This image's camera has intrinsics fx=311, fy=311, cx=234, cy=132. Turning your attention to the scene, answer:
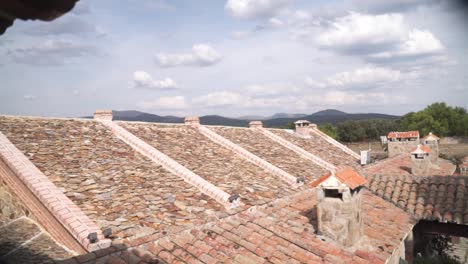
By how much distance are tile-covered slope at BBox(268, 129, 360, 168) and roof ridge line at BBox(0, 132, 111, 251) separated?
1389cm

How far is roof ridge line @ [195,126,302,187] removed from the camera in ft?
38.2

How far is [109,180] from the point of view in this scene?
8.34 meters

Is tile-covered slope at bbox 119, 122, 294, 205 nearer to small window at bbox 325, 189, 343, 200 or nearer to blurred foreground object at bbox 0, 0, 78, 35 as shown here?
small window at bbox 325, 189, 343, 200

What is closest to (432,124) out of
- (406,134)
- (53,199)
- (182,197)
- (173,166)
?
(406,134)

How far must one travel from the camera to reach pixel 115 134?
38.7 feet

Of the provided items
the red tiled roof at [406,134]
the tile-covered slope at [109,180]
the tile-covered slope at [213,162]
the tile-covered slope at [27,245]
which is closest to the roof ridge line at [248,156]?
the tile-covered slope at [213,162]

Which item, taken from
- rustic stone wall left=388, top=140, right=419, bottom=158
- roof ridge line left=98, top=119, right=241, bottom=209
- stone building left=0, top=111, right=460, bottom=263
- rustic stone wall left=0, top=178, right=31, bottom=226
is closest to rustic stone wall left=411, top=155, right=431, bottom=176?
stone building left=0, top=111, right=460, bottom=263

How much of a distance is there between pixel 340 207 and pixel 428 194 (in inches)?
161

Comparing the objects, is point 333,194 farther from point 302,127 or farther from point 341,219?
point 302,127

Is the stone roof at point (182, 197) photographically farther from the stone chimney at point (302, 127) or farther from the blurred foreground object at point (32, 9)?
the stone chimney at point (302, 127)

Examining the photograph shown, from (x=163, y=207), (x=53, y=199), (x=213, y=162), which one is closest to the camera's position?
(x=53, y=199)

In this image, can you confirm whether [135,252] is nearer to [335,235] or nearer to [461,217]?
[335,235]

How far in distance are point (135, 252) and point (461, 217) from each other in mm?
7674

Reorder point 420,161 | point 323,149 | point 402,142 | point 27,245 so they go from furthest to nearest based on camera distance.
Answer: point 402,142, point 323,149, point 420,161, point 27,245
